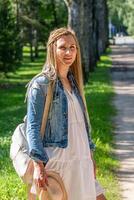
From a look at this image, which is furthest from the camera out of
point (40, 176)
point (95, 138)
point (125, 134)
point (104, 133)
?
point (125, 134)

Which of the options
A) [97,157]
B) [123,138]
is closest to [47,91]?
[97,157]

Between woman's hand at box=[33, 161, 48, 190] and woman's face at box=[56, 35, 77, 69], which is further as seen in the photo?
woman's face at box=[56, 35, 77, 69]

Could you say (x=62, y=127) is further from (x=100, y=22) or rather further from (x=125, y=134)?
(x=100, y=22)

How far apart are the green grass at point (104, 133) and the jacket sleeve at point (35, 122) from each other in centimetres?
339

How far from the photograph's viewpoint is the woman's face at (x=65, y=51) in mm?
4633

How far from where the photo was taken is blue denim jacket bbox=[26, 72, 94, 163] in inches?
174

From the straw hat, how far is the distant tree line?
1851 centimetres

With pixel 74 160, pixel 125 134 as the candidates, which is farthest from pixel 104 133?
pixel 74 160

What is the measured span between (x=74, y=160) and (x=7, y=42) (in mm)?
28959

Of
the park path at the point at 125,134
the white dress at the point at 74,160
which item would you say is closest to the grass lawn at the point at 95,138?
the park path at the point at 125,134

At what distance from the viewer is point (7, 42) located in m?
33.2

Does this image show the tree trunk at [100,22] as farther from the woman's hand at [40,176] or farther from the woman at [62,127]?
the woman's hand at [40,176]

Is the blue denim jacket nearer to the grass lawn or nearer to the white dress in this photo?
the white dress

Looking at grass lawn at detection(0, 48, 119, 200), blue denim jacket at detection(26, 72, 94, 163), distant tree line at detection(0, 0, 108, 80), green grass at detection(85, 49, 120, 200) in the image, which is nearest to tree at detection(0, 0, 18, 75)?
distant tree line at detection(0, 0, 108, 80)
